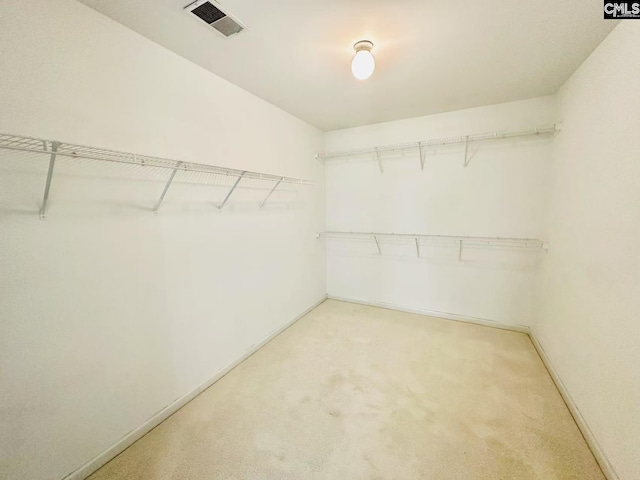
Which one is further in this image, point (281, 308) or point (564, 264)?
point (281, 308)

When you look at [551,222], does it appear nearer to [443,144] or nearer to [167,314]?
[443,144]

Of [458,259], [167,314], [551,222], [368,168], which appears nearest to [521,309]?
[458,259]

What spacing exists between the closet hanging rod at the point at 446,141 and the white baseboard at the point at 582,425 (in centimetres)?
204

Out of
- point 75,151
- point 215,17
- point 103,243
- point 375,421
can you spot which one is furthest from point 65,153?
point 375,421

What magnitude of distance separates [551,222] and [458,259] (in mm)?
906

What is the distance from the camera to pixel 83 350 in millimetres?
1325

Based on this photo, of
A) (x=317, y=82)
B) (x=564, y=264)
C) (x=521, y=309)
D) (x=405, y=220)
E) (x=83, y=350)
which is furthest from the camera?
(x=405, y=220)

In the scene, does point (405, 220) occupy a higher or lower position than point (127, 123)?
lower

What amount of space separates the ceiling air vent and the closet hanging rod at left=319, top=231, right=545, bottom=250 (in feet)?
7.96

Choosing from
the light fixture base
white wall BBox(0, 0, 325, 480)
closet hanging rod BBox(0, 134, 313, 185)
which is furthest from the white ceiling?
closet hanging rod BBox(0, 134, 313, 185)

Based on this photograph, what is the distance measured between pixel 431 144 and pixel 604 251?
1.90 metres

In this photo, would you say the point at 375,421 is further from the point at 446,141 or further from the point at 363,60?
the point at 446,141

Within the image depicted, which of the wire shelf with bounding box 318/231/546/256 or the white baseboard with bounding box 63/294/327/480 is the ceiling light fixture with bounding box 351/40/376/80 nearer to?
the wire shelf with bounding box 318/231/546/256

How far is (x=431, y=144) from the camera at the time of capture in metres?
2.90
